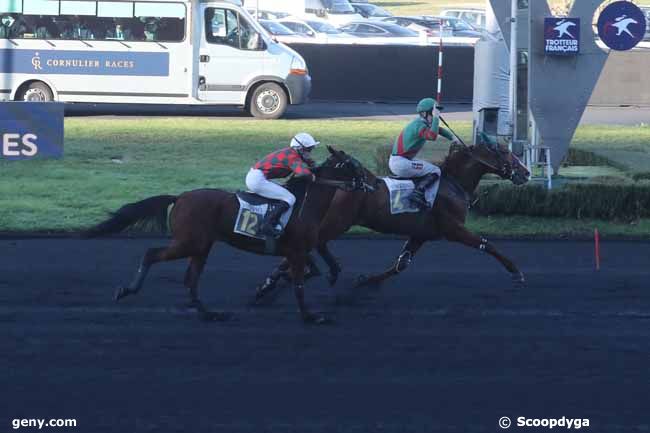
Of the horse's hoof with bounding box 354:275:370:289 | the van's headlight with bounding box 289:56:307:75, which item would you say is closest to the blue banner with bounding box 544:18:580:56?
the horse's hoof with bounding box 354:275:370:289

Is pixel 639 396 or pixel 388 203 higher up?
pixel 388 203

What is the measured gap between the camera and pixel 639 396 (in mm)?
7617

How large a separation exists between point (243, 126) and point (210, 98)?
2.05 meters

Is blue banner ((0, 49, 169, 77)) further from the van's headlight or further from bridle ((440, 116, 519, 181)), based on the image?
bridle ((440, 116, 519, 181))

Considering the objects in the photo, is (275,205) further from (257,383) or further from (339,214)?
(257,383)

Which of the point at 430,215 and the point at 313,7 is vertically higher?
the point at 313,7

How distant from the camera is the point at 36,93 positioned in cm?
2573

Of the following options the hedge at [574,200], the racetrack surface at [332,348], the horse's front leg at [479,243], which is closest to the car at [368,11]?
the hedge at [574,200]

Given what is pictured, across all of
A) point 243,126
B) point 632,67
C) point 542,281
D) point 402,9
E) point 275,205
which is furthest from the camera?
point 402,9

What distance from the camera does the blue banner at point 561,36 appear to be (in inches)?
638

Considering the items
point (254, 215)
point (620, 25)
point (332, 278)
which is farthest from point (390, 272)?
point (620, 25)

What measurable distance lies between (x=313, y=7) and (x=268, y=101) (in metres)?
31.3

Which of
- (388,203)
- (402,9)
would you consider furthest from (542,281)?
(402,9)

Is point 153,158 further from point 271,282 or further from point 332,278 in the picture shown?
point 271,282
